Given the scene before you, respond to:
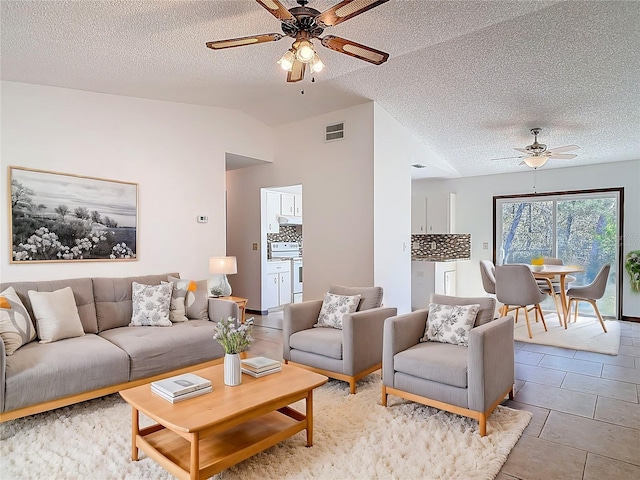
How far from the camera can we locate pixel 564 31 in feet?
9.73

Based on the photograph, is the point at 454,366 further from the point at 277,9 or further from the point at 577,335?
the point at 577,335

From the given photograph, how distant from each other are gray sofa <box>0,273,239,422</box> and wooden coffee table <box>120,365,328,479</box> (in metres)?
0.79

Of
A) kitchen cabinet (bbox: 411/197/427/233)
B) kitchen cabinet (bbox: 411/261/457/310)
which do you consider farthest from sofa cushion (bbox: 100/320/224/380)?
kitchen cabinet (bbox: 411/197/427/233)

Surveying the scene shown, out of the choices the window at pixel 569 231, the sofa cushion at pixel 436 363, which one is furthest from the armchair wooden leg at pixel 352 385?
the window at pixel 569 231

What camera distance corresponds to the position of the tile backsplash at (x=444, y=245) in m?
7.49

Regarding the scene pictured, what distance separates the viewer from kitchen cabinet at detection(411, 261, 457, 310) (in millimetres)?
6551

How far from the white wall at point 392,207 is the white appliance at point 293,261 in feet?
7.92

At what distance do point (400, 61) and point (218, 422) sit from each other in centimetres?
336

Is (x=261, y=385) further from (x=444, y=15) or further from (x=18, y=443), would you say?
(x=444, y=15)

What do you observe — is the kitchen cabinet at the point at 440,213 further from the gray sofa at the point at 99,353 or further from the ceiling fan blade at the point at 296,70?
the ceiling fan blade at the point at 296,70

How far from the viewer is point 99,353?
291 centimetres

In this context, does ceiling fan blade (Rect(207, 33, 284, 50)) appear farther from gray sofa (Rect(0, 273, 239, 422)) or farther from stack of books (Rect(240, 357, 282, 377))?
gray sofa (Rect(0, 273, 239, 422))

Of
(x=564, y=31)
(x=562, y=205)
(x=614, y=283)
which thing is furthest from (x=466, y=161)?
(x=564, y=31)

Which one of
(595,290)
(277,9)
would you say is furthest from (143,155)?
(595,290)
